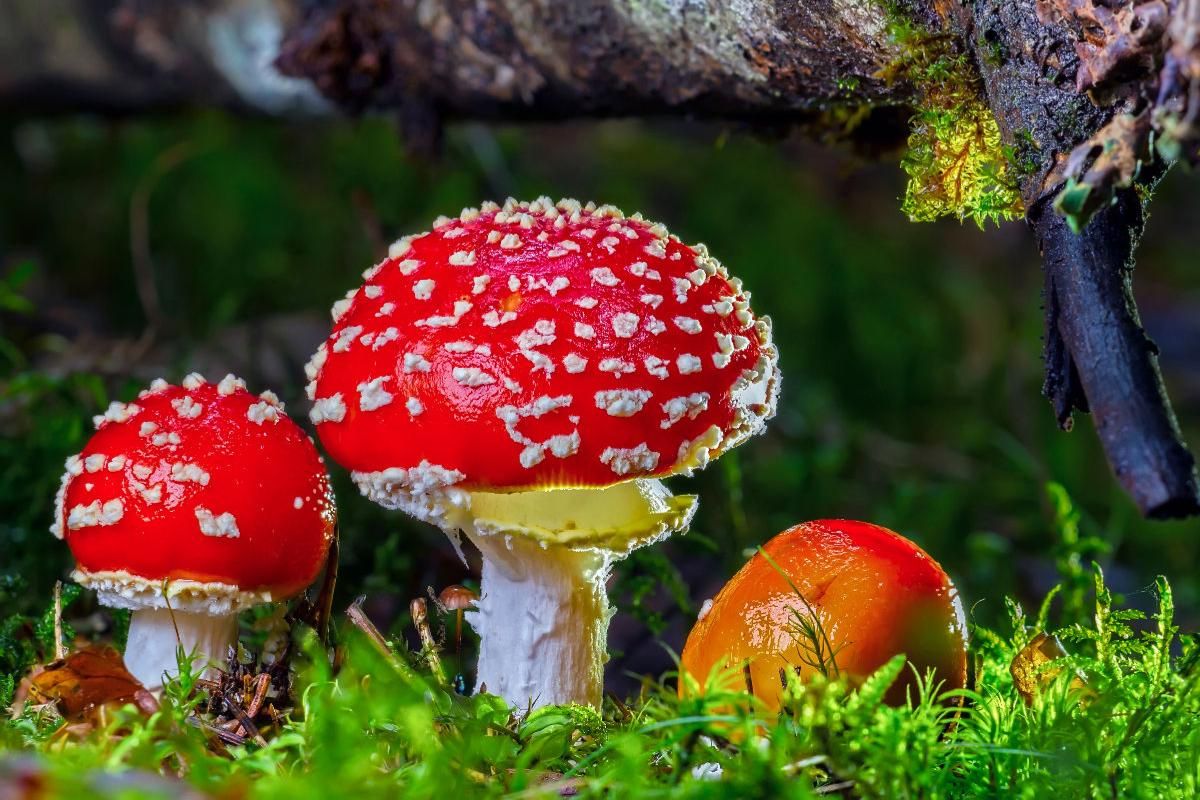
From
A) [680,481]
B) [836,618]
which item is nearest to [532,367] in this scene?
[836,618]

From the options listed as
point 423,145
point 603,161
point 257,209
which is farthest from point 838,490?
point 603,161

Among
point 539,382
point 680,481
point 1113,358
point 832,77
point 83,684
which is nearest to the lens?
point 1113,358

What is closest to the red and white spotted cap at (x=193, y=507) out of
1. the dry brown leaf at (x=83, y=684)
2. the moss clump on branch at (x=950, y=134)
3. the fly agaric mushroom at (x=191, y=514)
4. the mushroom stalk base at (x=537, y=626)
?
the fly agaric mushroom at (x=191, y=514)

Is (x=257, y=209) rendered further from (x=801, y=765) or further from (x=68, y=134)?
(x=801, y=765)

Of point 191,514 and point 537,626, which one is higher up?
point 191,514

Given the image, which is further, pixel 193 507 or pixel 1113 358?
pixel 193 507

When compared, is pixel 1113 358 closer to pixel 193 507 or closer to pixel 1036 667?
pixel 1036 667

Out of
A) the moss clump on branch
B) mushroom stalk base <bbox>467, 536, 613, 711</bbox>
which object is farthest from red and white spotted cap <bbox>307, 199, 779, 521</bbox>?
the moss clump on branch
